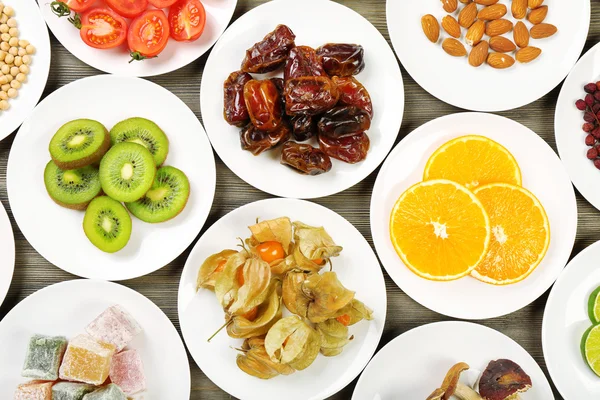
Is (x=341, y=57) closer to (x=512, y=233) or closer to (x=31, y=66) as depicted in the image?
(x=512, y=233)

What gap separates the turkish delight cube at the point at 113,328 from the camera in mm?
1928

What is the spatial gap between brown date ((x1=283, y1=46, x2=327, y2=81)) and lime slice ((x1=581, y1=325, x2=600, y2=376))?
144 centimetres

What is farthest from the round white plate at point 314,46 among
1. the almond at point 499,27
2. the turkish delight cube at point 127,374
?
the turkish delight cube at point 127,374

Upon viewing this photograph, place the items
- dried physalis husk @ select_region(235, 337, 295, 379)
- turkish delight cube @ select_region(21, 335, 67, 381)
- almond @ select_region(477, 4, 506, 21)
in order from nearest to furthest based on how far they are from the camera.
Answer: dried physalis husk @ select_region(235, 337, 295, 379) < turkish delight cube @ select_region(21, 335, 67, 381) < almond @ select_region(477, 4, 506, 21)

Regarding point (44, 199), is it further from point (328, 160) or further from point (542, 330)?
point (542, 330)

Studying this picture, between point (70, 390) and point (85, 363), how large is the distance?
0.13 metres

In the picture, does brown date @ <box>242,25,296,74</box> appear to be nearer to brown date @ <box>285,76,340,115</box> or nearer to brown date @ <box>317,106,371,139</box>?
brown date @ <box>285,76,340,115</box>

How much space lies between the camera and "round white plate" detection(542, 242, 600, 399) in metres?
2.02

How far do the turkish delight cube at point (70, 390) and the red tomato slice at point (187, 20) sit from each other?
4.38 ft

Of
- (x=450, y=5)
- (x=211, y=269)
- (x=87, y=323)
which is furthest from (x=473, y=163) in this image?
(x=87, y=323)

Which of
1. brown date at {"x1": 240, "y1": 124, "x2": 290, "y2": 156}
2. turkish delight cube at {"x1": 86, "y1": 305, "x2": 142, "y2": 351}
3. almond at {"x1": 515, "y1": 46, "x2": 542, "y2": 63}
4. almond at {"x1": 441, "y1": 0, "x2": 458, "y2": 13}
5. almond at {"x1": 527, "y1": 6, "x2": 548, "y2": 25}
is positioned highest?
almond at {"x1": 441, "y1": 0, "x2": 458, "y2": 13}

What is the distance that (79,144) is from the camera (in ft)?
6.11

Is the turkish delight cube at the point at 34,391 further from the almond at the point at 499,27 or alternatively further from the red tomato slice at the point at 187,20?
the almond at the point at 499,27

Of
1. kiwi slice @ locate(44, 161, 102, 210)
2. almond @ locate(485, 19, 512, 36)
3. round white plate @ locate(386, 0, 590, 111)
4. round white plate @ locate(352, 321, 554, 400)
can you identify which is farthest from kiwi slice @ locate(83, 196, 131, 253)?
almond @ locate(485, 19, 512, 36)
